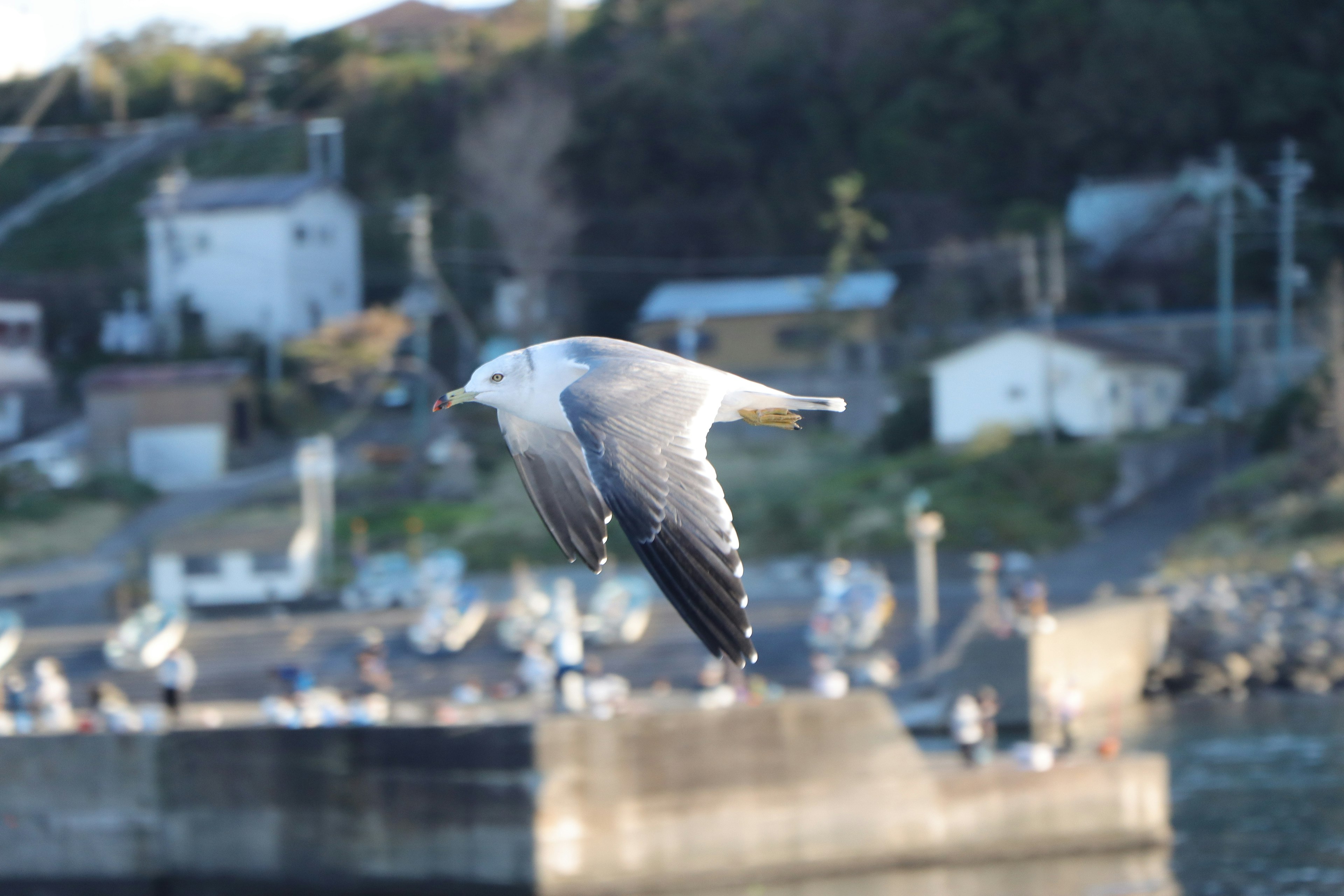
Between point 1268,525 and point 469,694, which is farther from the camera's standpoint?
point 1268,525

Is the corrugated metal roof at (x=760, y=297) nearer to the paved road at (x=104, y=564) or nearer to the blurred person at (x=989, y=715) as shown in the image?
the paved road at (x=104, y=564)

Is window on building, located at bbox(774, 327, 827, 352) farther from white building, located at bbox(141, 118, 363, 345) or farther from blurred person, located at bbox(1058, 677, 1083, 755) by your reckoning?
blurred person, located at bbox(1058, 677, 1083, 755)

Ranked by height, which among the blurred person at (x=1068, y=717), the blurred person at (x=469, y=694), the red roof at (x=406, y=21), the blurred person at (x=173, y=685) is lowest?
the blurred person at (x=1068, y=717)

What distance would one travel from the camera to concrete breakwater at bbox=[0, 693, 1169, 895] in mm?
10672

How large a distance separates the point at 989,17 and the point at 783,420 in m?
29.5

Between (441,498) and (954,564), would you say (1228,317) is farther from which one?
(441,498)

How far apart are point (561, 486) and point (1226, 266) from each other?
78.1 ft

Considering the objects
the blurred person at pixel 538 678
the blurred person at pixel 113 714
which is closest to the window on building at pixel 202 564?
the blurred person at pixel 113 714

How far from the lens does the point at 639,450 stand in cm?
432

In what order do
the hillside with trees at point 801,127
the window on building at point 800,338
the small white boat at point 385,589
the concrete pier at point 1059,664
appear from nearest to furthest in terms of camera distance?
the concrete pier at point 1059,664 < the small white boat at point 385,589 < the window on building at point 800,338 < the hillside with trees at point 801,127

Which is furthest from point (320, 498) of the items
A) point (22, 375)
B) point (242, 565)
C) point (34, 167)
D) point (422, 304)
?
point (34, 167)

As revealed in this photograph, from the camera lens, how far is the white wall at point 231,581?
22.8m

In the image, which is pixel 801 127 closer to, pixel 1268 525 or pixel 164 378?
pixel 164 378

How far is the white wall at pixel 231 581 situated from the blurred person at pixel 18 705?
5.53 metres
